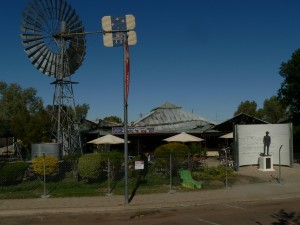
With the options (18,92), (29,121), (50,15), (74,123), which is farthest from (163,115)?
(18,92)

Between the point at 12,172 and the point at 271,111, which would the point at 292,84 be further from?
the point at 271,111

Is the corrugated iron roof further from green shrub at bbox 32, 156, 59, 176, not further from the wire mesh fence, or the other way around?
Answer: green shrub at bbox 32, 156, 59, 176

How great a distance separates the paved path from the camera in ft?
52.2

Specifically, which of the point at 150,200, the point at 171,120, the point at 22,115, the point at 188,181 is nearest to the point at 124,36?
the point at 150,200

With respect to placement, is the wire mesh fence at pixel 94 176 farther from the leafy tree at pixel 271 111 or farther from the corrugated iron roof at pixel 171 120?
the leafy tree at pixel 271 111

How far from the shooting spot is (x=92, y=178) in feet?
67.7

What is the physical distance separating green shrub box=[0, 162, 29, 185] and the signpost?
6.42 metres

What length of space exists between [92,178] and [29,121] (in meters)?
23.5

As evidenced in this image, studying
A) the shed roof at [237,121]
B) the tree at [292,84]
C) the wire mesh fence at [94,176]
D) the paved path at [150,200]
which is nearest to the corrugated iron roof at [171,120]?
the shed roof at [237,121]

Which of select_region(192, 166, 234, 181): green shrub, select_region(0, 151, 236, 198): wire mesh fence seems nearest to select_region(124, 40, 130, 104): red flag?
select_region(0, 151, 236, 198): wire mesh fence

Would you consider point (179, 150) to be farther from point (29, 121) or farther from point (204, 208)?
point (29, 121)

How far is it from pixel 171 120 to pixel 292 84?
1362 cm

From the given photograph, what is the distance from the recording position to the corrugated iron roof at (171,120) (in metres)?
44.3

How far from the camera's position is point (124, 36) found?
1658cm
